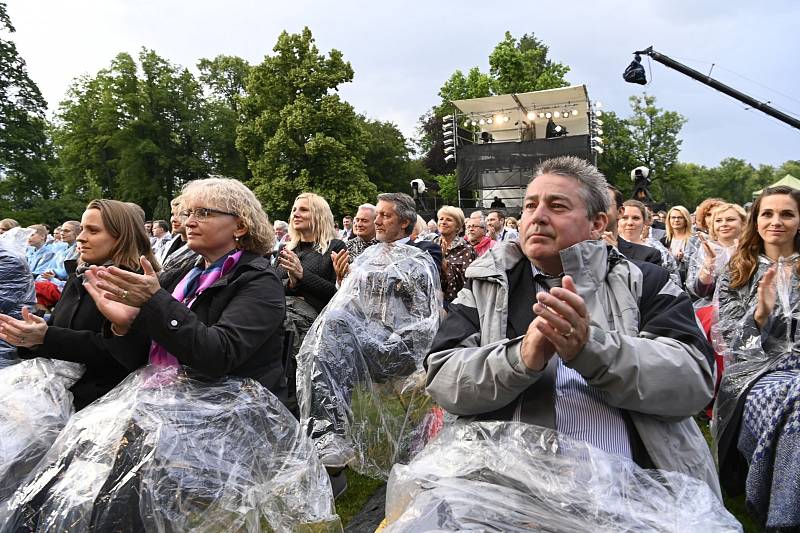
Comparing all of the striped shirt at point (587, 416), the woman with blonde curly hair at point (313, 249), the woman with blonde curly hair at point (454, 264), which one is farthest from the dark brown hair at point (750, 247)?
the woman with blonde curly hair at point (313, 249)

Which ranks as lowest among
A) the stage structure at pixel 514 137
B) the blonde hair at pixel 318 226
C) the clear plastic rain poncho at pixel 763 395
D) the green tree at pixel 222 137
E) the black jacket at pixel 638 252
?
the clear plastic rain poncho at pixel 763 395

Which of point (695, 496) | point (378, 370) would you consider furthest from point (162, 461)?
point (378, 370)

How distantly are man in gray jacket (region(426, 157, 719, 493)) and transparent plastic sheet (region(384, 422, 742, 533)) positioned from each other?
0.33ft

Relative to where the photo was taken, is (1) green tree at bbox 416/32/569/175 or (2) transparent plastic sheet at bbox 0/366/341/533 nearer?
(2) transparent plastic sheet at bbox 0/366/341/533

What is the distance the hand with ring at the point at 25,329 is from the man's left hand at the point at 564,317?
2.22m

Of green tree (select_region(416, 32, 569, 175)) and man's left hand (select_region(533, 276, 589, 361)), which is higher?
green tree (select_region(416, 32, 569, 175))

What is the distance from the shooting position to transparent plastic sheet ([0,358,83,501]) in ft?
7.74

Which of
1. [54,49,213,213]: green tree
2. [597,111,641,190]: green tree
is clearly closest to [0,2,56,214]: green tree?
[54,49,213,213]: green tree

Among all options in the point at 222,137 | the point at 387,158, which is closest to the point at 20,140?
the point at 222,137

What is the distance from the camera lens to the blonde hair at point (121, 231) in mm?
2885

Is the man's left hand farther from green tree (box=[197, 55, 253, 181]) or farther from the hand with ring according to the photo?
green tree (box=[197, 55, 253, 181])

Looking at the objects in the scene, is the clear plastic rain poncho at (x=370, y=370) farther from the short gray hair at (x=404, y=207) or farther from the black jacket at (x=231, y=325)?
the black jacket at (x=231, y=325)

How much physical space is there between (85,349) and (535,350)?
2.01 metres

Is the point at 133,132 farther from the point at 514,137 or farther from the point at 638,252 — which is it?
the point at 638,252
